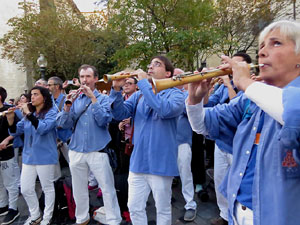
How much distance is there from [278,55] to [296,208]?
0.82 meters

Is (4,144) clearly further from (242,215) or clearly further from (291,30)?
(291,30)

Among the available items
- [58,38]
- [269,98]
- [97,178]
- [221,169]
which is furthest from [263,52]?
[58,38]

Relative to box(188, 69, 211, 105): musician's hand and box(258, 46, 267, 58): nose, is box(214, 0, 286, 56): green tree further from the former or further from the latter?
box(258, 46, 267, 58): nose

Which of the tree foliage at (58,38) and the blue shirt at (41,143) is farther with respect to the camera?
the tree foliage at (58,38)

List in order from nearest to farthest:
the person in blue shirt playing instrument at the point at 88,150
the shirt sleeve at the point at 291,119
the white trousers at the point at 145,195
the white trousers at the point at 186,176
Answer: the shirt sleeve at the point at 291,119
the white trousers at the point at 145,195
the person in blue shirt playing instrument at the point at 88,150
the white trousers at the point at 186,176

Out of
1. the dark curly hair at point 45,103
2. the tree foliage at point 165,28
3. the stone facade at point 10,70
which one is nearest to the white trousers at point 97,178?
the dark curly hair at point 45,103

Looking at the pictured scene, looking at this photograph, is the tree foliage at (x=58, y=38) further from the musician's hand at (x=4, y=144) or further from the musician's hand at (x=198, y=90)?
the musician's hand at (x=198, y=90)

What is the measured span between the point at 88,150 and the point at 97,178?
0.44m

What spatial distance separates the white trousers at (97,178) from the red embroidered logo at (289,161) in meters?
2.58

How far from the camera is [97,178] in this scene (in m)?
3.43

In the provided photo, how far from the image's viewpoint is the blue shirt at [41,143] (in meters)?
3.53

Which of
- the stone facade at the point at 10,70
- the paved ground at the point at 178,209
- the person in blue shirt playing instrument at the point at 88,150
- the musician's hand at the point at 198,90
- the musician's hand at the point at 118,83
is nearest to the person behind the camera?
the musician's hand at the point at 198,90

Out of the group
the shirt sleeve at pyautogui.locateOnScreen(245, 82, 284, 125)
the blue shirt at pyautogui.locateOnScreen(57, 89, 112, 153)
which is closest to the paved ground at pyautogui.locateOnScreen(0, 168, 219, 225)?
the blue shirt at pyautogui.locateOnScreen(57, 89, 112, 153)

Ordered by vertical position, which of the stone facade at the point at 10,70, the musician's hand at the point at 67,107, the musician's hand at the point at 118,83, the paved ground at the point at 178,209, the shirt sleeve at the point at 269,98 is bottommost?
the paved ground at the point at 178,209
